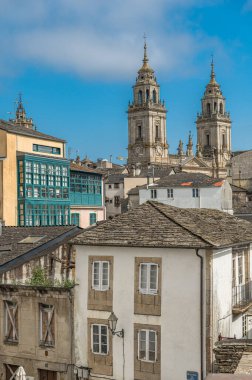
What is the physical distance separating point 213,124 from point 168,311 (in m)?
154

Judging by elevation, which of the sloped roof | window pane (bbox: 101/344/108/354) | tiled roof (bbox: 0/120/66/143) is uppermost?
tiled roof (bbox: 0/120/66/143)

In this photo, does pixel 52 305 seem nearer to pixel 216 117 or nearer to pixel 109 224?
pixel 109 224

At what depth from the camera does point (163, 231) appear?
66.3ft

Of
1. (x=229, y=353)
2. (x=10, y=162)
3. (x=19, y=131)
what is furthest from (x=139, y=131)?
(x=229, y=353)

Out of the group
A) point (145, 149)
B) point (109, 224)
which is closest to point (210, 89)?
point (145, 149)

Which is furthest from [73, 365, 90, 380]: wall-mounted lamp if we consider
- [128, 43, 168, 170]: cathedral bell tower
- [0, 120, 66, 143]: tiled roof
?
[128, 43, 168, 170]: cathedral bell tower

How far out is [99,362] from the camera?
20469mm

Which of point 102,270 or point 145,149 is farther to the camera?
point 145,149

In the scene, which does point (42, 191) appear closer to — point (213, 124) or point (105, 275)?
point (105, 275)

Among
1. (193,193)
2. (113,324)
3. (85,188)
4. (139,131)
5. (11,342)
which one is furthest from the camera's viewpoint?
(139,131)

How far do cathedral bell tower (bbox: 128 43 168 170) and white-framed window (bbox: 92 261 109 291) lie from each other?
124 m

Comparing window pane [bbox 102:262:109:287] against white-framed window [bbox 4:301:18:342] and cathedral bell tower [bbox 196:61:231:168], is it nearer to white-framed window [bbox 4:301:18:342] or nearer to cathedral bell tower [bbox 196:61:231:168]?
white-framed window [bbox 4:301:18:342]

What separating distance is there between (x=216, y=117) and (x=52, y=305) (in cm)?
15388

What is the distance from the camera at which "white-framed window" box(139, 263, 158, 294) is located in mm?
19734
